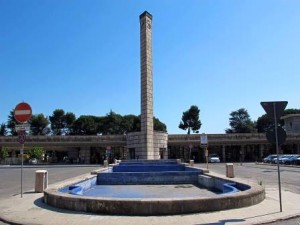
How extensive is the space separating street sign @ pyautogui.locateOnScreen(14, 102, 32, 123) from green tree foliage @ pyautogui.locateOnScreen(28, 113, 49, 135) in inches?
4566

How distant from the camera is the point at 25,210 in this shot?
39.1ft

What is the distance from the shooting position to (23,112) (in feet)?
49.2

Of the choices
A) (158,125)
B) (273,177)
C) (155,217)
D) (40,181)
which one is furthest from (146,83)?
(158,125)

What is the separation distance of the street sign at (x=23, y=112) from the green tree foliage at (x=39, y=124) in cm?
11599

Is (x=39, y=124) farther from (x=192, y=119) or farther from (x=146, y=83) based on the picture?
(x=146, y=83)

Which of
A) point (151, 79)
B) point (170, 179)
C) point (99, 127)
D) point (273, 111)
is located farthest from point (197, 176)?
point (99, 127)

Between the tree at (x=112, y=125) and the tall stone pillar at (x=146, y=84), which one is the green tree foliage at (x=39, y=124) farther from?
the tall stone pillar at (x=146, y=84)

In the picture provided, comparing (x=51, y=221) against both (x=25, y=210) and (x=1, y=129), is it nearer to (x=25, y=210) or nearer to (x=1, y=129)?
(x=25, y=210)

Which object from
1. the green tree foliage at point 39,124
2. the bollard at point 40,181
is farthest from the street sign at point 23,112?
the green tree foliage at point 39,124

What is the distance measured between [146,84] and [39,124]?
77.1 metres

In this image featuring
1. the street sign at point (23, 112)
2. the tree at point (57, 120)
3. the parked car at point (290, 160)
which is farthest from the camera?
the tree at point (57, 120)

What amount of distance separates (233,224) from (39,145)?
266 feet

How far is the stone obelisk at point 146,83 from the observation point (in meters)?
59.5

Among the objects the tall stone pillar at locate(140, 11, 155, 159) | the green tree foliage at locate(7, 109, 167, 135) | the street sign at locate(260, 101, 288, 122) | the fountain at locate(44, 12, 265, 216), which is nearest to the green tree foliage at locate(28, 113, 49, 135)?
the green tree foliage at locate(7, 109, 167, 135)
